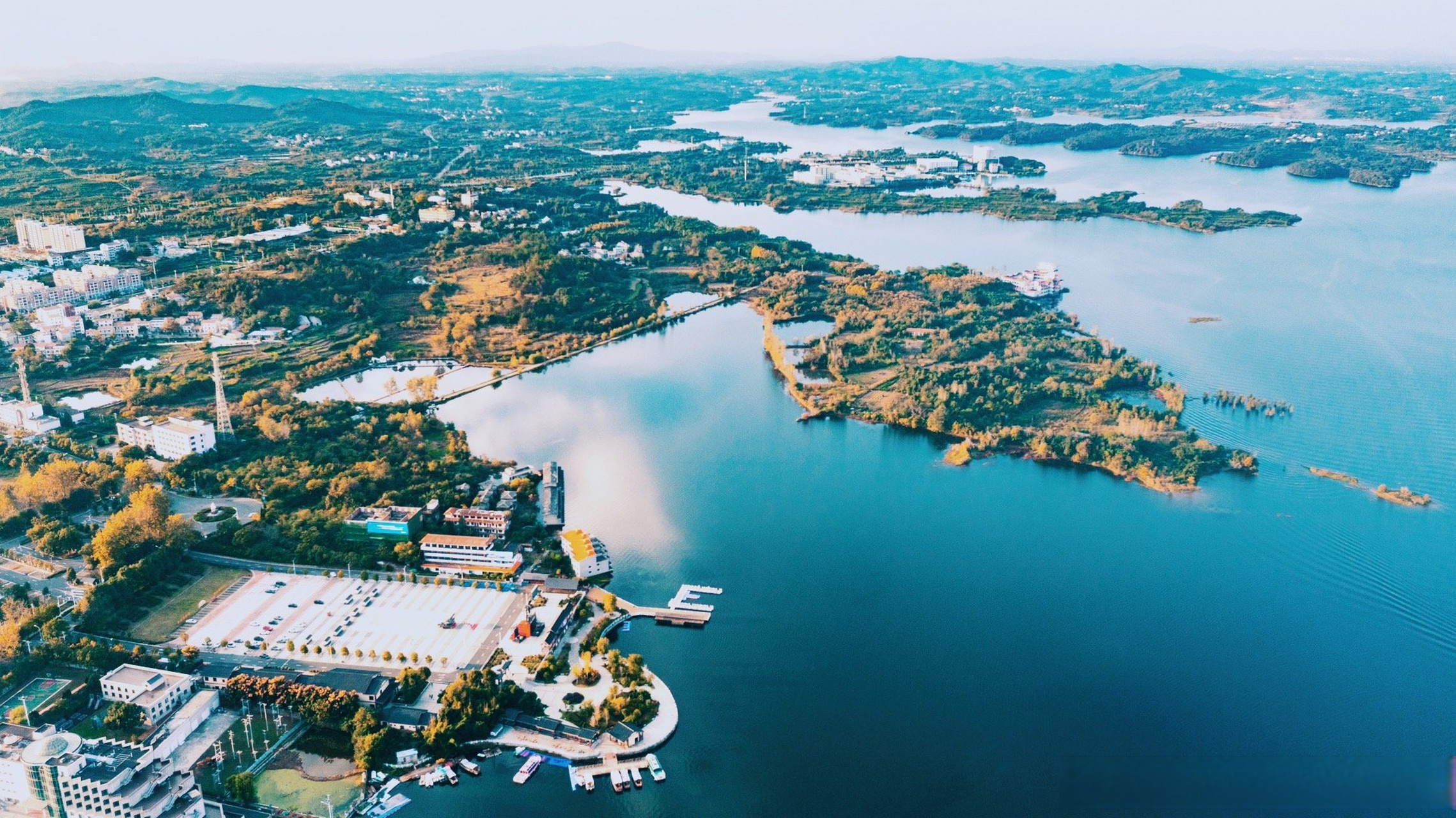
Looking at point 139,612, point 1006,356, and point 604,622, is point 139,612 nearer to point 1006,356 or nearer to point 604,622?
point 604,622

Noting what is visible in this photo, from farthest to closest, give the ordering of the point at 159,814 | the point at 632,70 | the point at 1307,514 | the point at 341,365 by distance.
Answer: the point at 632,70
the point at 341,365
the point at 1307,514
the point at 159,814

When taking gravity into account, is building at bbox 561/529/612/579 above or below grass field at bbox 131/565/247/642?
above

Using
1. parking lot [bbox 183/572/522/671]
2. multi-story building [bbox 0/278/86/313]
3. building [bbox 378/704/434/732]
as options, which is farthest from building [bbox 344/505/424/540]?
multi-story building [bbox 0/278/86/313]

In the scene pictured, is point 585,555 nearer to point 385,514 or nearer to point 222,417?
point 385,514

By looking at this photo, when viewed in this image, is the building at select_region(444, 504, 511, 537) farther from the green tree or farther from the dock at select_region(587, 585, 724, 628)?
the green tree

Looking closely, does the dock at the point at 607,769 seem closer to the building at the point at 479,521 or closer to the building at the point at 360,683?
the building at the point at 360,683

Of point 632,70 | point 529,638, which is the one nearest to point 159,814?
point 529,638

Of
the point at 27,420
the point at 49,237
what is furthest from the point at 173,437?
the point at 49,237
